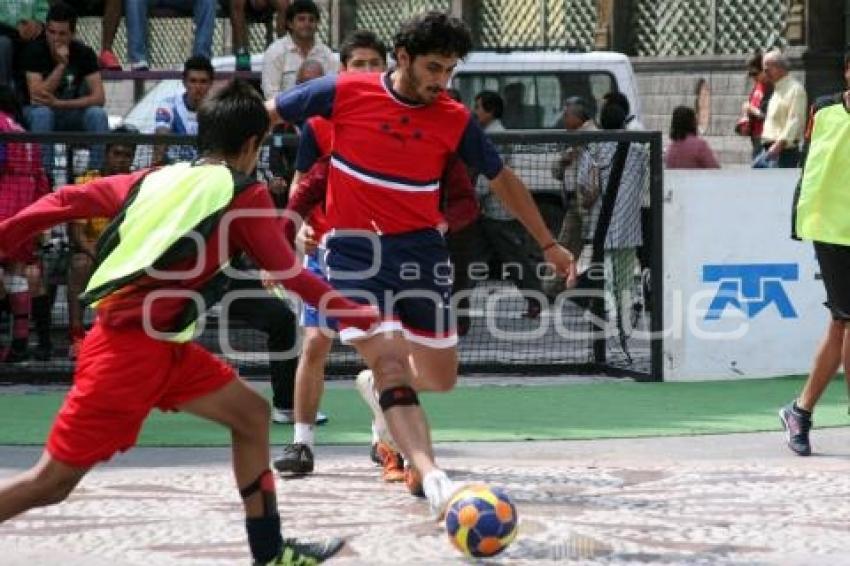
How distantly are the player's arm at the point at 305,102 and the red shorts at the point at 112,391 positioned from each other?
203cm

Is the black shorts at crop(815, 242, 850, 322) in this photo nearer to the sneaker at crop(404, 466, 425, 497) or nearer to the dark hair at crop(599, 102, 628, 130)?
the sneaker at crop(404, 466, 425, 497)

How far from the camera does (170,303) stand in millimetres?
7141

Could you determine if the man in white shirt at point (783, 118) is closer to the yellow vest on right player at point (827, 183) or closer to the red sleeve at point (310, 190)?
the yellow vest on right player at point (827, 183)

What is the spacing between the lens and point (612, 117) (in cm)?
1827

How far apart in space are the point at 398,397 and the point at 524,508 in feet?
3.08

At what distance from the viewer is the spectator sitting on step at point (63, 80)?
1616 cm

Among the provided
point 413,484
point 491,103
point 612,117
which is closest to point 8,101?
point 491,103

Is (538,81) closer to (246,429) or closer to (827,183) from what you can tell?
(827,183)

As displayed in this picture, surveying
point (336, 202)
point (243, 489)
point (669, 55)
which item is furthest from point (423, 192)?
point (669, 55)

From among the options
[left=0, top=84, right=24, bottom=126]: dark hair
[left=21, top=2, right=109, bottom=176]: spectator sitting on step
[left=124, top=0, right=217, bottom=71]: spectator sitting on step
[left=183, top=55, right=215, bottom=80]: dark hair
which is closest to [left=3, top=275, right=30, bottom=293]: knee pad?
[left=0, top=84, right=24, bottom=126]: dark hair

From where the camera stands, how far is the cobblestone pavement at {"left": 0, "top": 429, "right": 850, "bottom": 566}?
26.2ft

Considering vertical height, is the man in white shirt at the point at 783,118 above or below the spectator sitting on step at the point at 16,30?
below

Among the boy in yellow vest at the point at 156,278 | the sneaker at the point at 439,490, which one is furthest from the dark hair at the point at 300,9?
the boy in yellow vest at the point at 156,278

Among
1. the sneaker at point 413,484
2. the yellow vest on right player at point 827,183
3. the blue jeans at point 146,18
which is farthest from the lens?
the blue jeans at point 146,18
